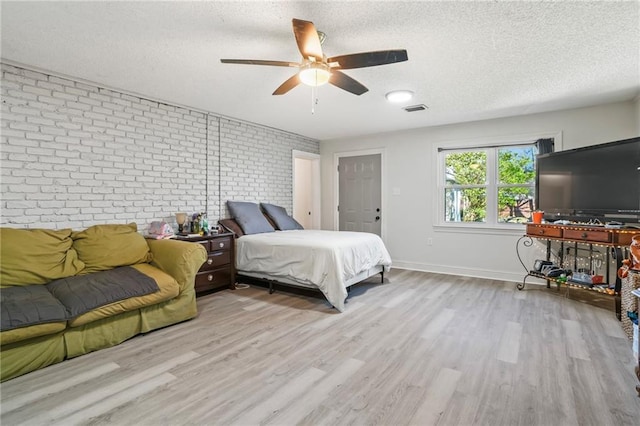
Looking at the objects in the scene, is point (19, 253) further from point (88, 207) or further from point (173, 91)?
point (173, 91)

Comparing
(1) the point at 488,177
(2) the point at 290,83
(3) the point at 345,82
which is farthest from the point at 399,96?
(1) the point at 488,177

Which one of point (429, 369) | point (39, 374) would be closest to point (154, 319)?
point (39, 374)

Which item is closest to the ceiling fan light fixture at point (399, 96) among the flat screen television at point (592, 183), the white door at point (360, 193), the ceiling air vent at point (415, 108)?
the ceiling air vent at point (415, 108)

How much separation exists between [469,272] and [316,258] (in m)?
2.80

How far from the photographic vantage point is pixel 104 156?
338 cm

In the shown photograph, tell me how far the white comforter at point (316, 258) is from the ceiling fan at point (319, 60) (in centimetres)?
173

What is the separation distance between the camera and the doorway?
6.40 meters

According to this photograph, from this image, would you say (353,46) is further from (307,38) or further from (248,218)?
(248,218)

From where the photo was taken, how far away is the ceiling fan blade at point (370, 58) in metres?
2.06

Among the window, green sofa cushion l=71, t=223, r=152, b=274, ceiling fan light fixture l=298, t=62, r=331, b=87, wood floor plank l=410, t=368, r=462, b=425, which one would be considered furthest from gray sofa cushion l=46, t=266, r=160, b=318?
the window

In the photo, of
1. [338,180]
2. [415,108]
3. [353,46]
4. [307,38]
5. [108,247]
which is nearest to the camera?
[307,38]

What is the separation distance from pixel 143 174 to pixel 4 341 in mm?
2167

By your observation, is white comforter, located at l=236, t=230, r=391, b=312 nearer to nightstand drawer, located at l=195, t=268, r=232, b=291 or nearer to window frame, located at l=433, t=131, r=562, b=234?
nightstand drawer, located at l=195, t=268, r=232, b=291

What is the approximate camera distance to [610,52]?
99.2 inches
